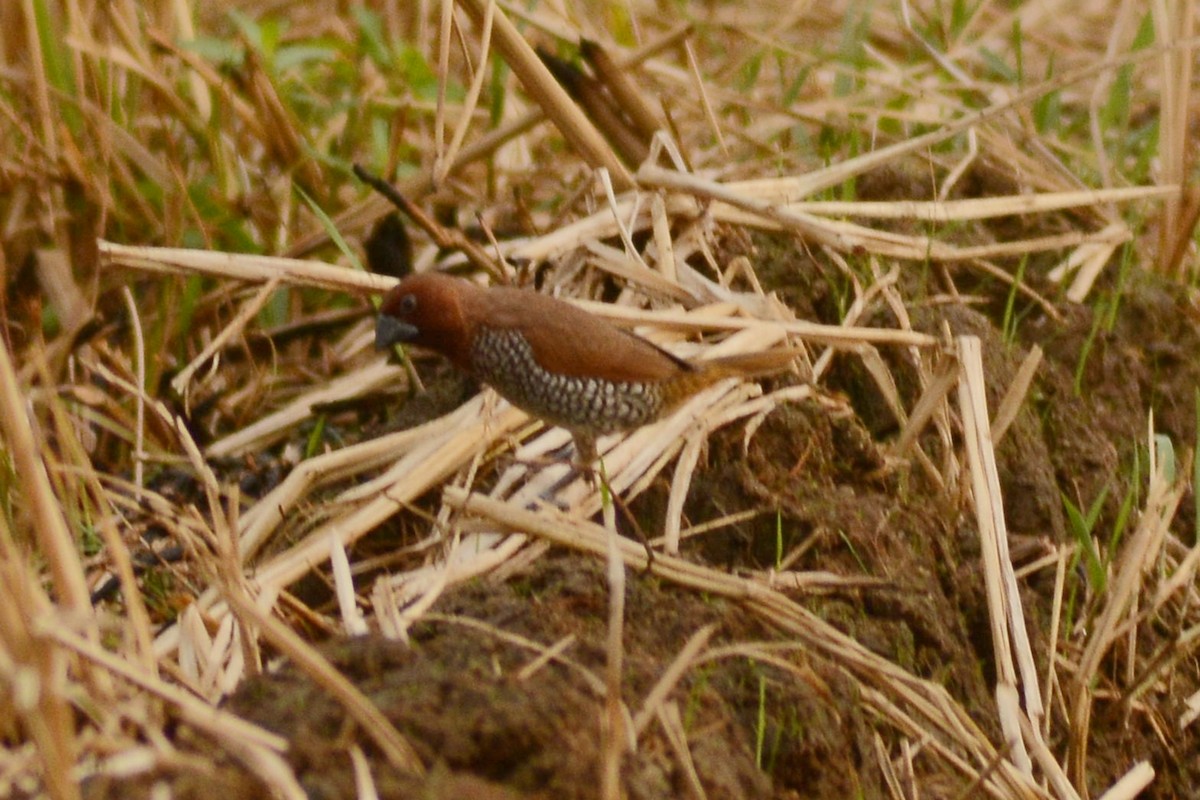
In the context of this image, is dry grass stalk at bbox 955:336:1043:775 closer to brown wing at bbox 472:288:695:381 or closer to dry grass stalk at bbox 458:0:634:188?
brown wing at bbox 472:288:695:381

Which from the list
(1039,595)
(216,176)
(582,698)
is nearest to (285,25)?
(216,176)

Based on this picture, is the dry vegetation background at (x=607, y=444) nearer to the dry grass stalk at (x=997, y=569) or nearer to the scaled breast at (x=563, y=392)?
the dry grass stalk at (x=997, y=569)

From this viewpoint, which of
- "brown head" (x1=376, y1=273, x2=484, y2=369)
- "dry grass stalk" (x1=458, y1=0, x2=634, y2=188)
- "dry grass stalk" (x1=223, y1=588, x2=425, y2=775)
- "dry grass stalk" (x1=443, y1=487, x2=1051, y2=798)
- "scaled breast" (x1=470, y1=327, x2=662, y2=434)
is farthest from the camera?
"dry grass stalk" (x1=458, y1=0, x2=634, y2=188)

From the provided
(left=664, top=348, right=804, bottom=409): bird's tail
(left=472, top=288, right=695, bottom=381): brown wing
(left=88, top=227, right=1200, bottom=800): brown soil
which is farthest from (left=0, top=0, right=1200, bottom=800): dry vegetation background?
(left=472, top=288, right=695, bottom=381): brown wing

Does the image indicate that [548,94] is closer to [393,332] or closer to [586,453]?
[393,332]

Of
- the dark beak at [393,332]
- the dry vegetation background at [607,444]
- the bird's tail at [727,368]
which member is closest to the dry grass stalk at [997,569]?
the dry vegetation background at [607,444]

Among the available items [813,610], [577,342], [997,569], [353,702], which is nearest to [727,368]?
[577,342]
